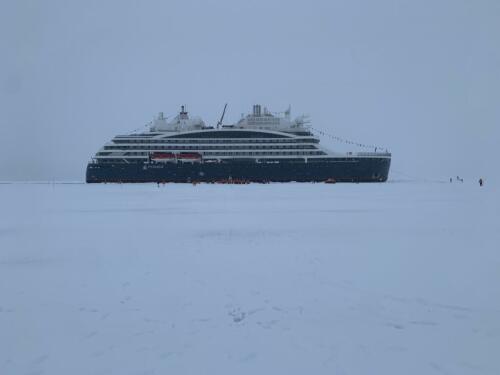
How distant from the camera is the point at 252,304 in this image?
5.93m

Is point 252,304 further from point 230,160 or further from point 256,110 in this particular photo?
point 256,110

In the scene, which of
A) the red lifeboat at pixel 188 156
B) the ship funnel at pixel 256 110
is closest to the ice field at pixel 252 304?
the red lifeboat at pixel 188 156

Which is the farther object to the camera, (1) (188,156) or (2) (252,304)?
(1) (188,156)

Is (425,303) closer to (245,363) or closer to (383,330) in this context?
(383,330)

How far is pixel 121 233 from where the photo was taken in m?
12.5

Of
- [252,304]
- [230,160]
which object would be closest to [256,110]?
[230,160]

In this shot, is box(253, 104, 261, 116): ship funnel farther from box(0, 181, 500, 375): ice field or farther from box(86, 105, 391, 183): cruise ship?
box(0, 181, 500, 375): ice field

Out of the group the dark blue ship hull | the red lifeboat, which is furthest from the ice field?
the red lifeboat

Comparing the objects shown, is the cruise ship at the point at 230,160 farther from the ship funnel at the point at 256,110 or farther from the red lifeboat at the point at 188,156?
the ship funnel at the point at 256,110

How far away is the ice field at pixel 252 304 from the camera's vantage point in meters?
4.29

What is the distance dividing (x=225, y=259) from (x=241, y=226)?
5.02 meters

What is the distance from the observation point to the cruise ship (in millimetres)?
64062

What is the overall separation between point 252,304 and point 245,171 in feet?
194

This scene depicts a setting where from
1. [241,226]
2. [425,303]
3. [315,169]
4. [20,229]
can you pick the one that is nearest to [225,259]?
[425,303]
